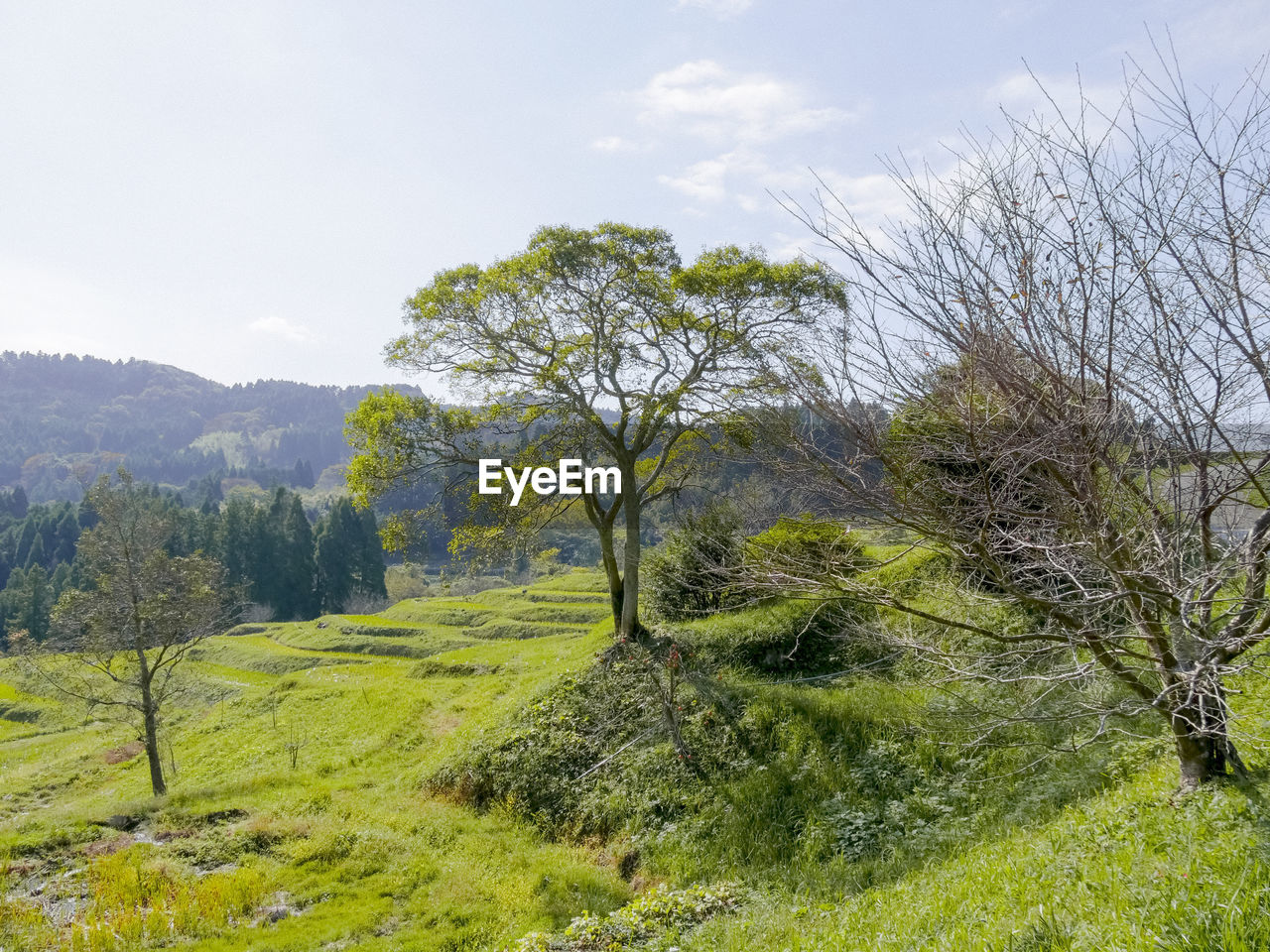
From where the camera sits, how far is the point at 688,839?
9719 millimetres

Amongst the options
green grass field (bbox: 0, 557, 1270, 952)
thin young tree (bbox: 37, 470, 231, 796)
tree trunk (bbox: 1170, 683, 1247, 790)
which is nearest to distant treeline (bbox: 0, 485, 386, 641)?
thin young tree (bbox: 37, 470, 231, 796)

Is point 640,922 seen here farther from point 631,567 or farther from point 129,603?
point 129,603

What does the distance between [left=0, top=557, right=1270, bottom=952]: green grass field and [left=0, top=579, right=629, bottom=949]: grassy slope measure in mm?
62

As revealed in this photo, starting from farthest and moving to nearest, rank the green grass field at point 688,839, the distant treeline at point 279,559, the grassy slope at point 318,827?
the distant treeline at point 279,559
the grassy slope at point 318,827
the green grass field at point 688,839

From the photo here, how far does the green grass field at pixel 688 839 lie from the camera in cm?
479

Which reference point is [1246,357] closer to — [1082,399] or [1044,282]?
[1082,399]

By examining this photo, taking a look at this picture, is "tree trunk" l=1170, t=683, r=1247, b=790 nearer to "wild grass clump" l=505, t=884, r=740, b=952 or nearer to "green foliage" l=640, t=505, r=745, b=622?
"wild grass clump" l=505, t=884, r=740, b=952

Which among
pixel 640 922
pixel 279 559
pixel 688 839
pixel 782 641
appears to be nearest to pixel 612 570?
pixel 782 641

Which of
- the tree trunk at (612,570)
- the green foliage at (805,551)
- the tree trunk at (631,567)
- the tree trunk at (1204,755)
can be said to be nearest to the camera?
the tree trunk at (1204,755)

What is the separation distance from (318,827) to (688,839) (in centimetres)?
737

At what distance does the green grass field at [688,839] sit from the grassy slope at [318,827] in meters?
0.06

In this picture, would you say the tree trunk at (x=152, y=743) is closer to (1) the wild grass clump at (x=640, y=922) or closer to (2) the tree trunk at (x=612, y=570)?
(2) the tree trunk at (x=612, y=570)

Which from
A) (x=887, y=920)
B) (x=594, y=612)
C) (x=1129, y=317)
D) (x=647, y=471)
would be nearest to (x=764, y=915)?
(x=887, y=920)

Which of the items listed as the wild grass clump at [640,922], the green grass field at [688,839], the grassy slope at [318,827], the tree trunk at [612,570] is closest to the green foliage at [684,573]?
the tree trunk at [612,570]
